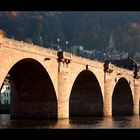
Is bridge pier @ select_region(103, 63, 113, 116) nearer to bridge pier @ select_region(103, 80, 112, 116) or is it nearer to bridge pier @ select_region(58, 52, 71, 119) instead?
bridge pier @ select_region(103, 80, 112, 116)

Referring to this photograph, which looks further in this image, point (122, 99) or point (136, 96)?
point (136, 96)

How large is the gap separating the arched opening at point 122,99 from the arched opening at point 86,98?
48.6 ft

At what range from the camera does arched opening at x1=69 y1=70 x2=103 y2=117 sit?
6097cm

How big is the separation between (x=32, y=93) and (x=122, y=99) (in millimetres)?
37144

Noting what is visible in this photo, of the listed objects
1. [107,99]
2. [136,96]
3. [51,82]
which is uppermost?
[51,82]

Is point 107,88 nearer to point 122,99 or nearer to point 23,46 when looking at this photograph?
point 122,99

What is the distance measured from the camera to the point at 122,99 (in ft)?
259

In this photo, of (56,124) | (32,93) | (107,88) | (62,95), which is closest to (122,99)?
(107,88)

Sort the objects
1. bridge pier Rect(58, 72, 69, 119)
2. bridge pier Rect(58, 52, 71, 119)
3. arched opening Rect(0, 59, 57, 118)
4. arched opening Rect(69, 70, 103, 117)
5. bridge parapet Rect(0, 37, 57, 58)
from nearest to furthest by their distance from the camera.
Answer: bridge parapet Rect(0, 37, 57, 58) → arched opening Rect(0, 59, 57, 118) → bridge pier Rect(58, 52, 71, 119) → bridge pier Rect(58, 72, 69, 119) → arched opening Rect(69, 70, 103, 117)

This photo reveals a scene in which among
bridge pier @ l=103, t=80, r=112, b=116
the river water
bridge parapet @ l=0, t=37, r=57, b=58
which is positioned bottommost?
the river water

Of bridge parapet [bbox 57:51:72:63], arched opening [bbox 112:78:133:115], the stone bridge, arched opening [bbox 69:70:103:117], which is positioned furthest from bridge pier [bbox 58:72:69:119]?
arched opening [bbox 112:78:133:115]

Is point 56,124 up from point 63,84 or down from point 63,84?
down
